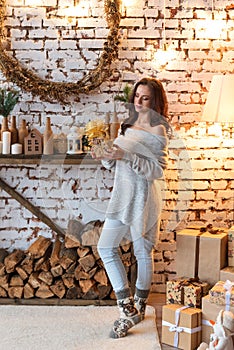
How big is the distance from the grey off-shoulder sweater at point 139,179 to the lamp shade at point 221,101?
437 mm

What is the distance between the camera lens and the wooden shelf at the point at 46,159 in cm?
328

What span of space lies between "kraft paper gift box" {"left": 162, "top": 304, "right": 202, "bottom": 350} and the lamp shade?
118 centimetres

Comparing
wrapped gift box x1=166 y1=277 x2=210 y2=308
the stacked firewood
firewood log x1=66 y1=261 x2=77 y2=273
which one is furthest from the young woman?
firewood log x1=66 y1=261 x2=77 y2=273

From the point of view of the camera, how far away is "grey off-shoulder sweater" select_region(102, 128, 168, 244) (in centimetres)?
298

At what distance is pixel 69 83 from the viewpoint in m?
3.57

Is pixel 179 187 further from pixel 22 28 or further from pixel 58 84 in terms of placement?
pixel 22 28

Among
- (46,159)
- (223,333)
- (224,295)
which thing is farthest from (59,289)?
(223,333)

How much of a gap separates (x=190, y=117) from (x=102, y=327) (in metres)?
1.55

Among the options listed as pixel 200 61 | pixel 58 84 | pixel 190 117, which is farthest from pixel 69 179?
pixel 200 61

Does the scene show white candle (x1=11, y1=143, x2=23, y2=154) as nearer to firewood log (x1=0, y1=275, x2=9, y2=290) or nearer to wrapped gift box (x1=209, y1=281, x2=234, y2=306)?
firewood log (x1=0, y1=275, x2=9, y2=290)

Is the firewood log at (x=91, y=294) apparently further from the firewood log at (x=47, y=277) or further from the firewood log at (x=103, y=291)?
the firewood log at (x=47, y=277)

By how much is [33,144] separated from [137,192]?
0.82 m

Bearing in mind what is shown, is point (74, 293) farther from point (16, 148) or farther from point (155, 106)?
point (155, 106)

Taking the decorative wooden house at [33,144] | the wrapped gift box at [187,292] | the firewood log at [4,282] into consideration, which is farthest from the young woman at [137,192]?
the firewood log at [4,282]
